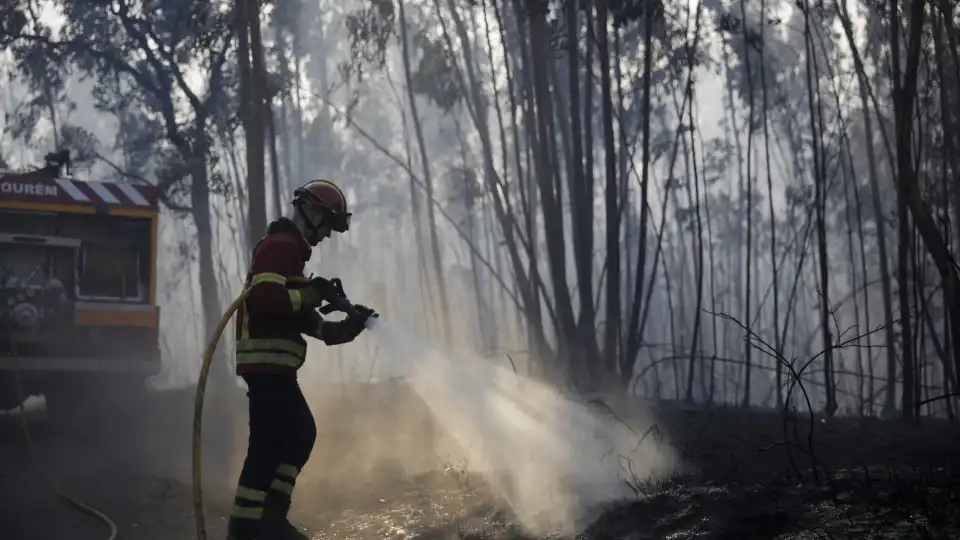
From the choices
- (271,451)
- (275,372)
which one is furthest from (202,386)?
(271,451)

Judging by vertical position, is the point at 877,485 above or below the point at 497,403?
below

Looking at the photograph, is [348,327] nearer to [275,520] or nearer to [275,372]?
[275,372]

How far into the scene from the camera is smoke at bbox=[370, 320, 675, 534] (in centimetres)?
539

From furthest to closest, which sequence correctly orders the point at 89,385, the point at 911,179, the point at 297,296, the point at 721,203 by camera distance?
the point at 721,203 → the point at 89,385 → the point at 911,179 → the point at 297,296

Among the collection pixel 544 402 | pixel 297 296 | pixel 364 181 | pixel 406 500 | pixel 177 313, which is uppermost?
pixel 364 181

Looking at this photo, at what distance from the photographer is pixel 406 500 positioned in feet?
22.2

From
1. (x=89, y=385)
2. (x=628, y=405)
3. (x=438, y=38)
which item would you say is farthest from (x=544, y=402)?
(x=438, y=38)

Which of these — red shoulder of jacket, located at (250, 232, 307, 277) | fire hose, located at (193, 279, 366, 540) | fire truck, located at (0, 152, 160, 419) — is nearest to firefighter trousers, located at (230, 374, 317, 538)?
fire hose, located at (193, 279, 366, 540)

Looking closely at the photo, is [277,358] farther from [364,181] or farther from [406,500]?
[364,181]

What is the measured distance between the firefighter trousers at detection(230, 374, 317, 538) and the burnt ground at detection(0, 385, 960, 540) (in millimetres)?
1088

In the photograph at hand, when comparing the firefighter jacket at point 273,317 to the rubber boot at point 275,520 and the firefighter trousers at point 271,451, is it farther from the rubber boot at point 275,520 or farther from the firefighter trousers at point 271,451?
the rubber boot at point 275,520

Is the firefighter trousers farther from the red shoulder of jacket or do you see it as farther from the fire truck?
the fire truck

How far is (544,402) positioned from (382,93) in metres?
38.6

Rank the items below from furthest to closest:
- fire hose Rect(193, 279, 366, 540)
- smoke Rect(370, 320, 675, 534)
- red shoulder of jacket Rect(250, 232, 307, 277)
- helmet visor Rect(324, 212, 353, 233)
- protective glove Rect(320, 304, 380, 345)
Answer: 1. smoke Rect(370, 320, 675, 534)
2. helmet visor Rect(324, 212, 353, 233)
3. protective glove Rect(320, 304, 380, 345)
4. red shoulder of jacket Rect(250, 232, 307, 277)
5. fire hose Rect(193, 279, 366, 540)
